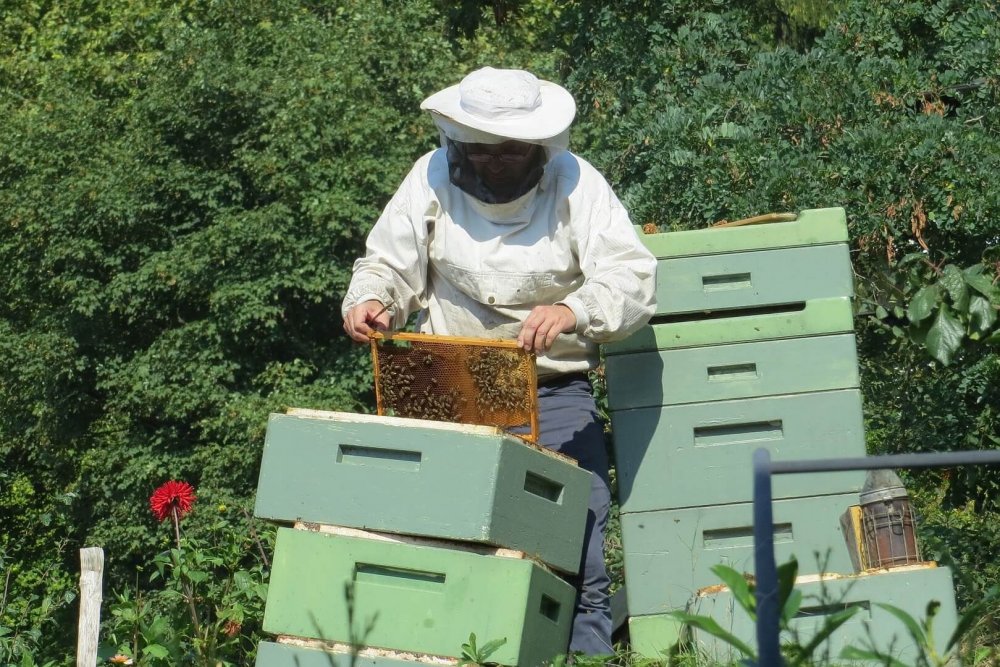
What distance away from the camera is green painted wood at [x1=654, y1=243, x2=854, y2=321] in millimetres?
3660

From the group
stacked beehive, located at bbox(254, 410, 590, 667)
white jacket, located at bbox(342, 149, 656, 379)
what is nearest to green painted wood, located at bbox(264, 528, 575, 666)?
stacked beehive, located at bbox(254, 410, 590, 667)

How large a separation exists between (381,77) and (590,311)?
8.85 m

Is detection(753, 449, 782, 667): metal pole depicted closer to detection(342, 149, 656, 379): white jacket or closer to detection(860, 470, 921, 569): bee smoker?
detection(860, 470, 921, 569): bee smoker

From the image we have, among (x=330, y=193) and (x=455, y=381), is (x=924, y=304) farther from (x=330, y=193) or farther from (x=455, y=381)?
(x=330, y=193)

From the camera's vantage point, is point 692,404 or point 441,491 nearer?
point 441,491

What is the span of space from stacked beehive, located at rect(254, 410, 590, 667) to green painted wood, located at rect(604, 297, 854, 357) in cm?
70

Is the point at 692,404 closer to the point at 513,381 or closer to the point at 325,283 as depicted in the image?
the point at 513,381

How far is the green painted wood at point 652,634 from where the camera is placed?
3510mm

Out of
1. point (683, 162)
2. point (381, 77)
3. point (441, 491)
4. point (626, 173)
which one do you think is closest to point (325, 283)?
point (381, 77)

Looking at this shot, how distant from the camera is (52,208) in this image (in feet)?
39.5


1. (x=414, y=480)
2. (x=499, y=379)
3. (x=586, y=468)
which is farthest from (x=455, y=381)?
(x=586, y=468)

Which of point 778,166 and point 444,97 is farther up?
point 778,166

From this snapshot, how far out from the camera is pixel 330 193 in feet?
34.5

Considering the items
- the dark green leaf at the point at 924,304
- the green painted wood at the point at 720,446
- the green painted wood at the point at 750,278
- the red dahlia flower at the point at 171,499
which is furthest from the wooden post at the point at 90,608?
the dark green leaf at the point at 924,304
